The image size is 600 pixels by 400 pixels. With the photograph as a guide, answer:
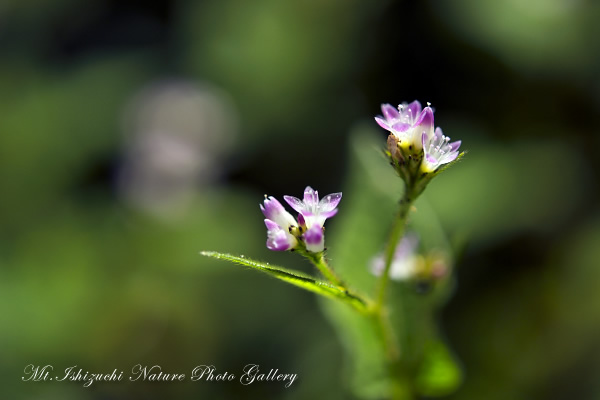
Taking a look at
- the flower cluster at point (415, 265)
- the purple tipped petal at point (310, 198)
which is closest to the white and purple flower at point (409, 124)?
the purple tipped petal at point (310, 198)

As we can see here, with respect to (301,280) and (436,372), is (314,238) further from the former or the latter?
(436,372)

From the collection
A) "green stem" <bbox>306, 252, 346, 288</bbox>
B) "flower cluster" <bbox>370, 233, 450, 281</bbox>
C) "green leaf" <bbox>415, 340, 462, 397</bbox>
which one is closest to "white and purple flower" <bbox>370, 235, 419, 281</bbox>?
"flower cluster" <bbox>370, 233, 450, 281</bbox>

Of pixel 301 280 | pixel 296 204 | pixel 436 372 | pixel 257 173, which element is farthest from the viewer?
pixel 257 173

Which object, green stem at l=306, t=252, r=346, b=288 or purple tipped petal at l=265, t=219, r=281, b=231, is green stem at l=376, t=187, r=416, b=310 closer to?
green stem at l=306, t=252, r=346, b=288

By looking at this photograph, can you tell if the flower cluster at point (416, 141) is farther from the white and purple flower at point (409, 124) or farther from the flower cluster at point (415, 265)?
the flower cluster at point (415, 265)

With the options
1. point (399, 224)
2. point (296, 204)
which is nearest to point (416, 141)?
point (399, 224)

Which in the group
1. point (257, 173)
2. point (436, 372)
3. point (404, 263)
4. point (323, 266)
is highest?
point (323, 266)

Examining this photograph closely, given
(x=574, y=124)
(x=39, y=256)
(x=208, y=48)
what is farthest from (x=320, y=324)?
(x=208, y=48)

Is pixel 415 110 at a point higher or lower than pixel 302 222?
higher
